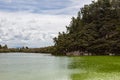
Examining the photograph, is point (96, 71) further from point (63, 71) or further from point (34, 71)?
point (34, 71)

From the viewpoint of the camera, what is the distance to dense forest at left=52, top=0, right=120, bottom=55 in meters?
117

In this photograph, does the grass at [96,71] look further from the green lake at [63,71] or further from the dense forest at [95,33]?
the dense forest at [95,33]

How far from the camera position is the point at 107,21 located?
419 ft

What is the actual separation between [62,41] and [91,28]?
13371 millimetres

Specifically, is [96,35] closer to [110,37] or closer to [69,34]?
[110,37]

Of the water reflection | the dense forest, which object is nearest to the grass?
the water reflection

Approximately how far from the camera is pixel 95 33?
124812 millimetres

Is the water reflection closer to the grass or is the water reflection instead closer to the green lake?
the green lake

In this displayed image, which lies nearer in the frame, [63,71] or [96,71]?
[96,71]

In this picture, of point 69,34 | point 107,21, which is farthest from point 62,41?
point 107,21

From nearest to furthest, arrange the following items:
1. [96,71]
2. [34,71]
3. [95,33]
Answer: [96,71]
[34,71]
[95,33]

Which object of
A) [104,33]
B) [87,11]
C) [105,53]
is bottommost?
[105,53]

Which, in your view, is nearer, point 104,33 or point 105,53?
point 105,53

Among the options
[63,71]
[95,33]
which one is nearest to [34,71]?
[63,71]
